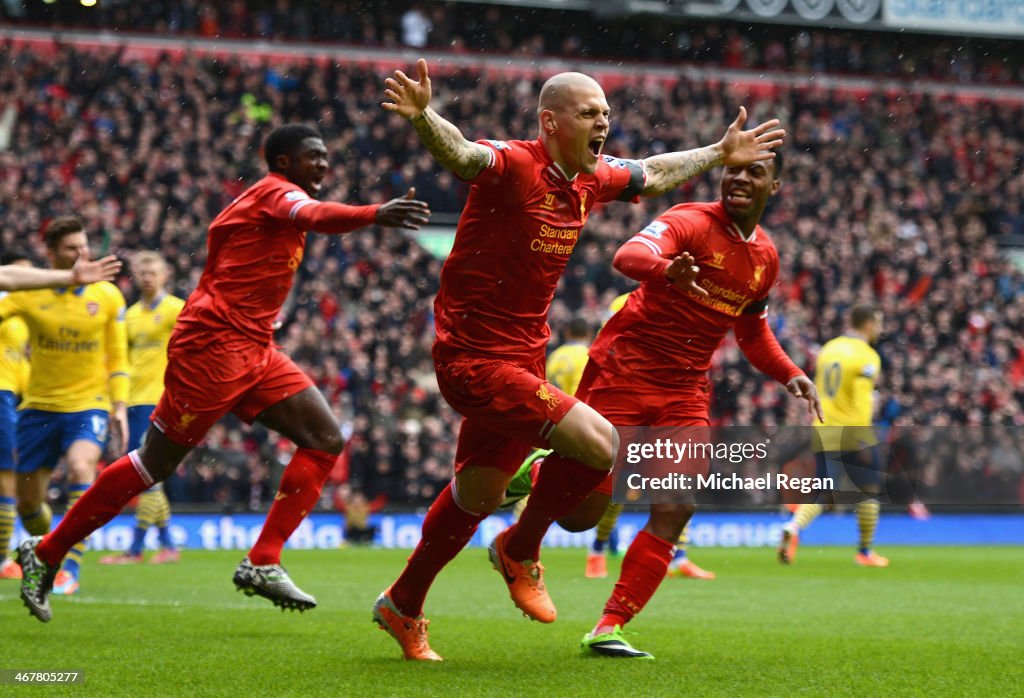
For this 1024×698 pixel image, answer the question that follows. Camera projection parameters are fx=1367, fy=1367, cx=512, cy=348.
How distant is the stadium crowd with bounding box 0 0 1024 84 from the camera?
28.0 meters

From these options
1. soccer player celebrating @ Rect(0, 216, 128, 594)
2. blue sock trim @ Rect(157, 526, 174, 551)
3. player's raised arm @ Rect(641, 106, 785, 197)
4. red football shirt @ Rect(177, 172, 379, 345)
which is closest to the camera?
player's raised arm @ Rect(641, 106, 785, 197)

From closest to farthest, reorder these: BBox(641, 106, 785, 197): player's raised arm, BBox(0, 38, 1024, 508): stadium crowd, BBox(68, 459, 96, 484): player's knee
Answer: BBox(641, 106, 785, 197): player's raised arm
BBox(68, 459, 96, 484): player's knee
BBox(0, 38, 1024, 508): stadium crowd

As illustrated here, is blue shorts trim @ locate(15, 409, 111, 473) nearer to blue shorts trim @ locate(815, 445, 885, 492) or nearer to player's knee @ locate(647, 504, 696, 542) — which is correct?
player's knee @ locate(647, 504, 696, 542)

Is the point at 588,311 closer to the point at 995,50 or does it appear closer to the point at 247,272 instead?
the point at 247,272

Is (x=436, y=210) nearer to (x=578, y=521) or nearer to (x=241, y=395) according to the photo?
(x=241, y=395)

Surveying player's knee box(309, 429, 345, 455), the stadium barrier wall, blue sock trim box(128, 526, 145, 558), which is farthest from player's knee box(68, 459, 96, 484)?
the stadium barrier wall

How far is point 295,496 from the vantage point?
710cm

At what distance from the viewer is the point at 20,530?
15.2 meters

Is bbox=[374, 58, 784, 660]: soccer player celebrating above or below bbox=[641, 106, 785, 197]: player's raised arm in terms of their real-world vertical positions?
below

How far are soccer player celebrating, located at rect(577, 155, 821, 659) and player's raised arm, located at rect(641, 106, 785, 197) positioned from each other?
363 mm

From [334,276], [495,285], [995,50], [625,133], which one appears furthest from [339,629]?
[995,50]

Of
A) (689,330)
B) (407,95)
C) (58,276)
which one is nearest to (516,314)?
(407,95)

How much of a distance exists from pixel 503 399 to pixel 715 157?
1.64 metres

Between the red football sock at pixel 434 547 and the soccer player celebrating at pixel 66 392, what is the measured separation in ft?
12.8
